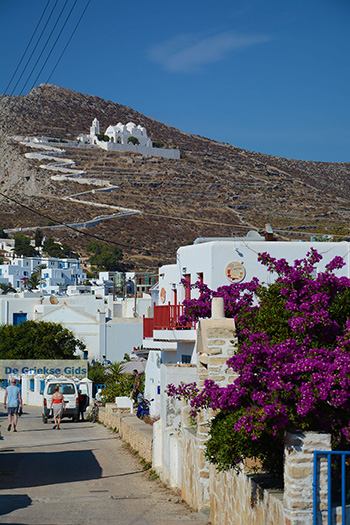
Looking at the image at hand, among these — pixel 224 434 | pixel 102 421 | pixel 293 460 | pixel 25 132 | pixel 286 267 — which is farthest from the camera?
pixel 25 132

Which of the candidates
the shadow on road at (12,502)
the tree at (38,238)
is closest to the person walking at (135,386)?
the shadow on road at (12,502)

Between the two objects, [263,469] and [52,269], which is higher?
[52,269]

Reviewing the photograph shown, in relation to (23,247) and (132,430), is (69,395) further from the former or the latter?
(23,247)

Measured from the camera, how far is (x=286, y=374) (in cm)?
701

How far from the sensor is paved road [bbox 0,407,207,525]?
369 inches

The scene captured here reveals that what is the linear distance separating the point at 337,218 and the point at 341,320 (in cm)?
14548

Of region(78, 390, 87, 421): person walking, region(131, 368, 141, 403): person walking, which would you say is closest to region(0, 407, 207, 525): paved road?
region(131, 368, 141, 403): person walking

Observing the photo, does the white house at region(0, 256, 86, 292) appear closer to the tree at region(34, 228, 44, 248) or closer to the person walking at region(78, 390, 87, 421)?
the tree at region(34, 228, 44, 248)

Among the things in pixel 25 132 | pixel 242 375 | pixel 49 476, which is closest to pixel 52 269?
pixel 49 476

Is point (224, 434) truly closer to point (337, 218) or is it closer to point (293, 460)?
point (293, 460)

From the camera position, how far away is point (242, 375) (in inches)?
289

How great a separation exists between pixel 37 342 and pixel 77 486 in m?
33.4

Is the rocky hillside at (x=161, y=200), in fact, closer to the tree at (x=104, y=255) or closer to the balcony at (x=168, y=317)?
the tree at (x=104, y=255)

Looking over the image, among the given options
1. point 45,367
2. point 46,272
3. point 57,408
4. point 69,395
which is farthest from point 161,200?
point 57,408
